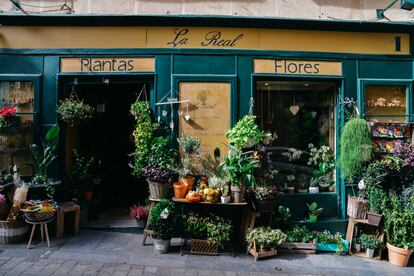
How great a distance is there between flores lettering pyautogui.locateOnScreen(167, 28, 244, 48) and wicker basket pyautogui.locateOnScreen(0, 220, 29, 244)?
488 cm

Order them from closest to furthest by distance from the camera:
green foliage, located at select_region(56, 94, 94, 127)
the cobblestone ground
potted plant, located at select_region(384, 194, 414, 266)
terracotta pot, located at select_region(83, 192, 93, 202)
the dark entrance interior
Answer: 1. the cobblestone ground
2. potted plant, located at select_region(384, 194, 414, 266)
3. green foliage, located at select_region(56, 94, 94, 127)
4. terracotta pot, located at select_region(83, 192, 93, 202)
5. the dark entrance interior

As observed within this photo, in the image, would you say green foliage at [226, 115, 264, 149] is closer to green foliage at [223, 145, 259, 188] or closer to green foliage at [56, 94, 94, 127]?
green foliage at [223, 145, 259, 188]

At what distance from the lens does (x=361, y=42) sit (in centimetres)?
705

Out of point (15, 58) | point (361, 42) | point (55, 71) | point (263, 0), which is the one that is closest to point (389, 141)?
point (361, 42)

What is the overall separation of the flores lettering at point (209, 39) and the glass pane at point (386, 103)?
332cm

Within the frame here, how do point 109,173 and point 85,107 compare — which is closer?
point 85,107

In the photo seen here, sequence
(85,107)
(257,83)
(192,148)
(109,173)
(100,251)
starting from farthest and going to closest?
(109,173) → (257,83) → (85,107) → (192,148) → (100,251)

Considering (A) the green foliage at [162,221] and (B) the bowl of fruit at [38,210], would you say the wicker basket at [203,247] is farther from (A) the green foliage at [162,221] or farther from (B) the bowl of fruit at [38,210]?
(B) the bowl of fruit at [38,210]

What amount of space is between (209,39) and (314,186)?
4160mm

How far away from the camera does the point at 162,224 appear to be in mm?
5789

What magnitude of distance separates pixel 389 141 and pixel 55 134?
7347 millimetres

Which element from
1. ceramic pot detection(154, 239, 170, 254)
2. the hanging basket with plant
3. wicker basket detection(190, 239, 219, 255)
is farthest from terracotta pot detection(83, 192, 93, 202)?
wicker basket detection(190, 239, 219, 255)

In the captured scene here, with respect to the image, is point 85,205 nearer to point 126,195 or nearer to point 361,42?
point 126,195

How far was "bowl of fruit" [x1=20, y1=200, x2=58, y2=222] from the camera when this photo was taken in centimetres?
582
